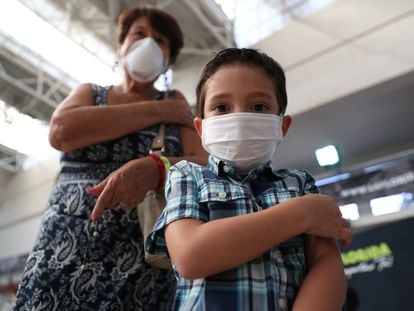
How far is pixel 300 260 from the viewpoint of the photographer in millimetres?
706

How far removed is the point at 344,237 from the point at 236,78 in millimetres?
362

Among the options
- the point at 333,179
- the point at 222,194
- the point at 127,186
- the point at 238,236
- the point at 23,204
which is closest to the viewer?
the point at 238,236

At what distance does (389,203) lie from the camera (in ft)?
12.0

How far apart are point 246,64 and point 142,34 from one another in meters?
0.64

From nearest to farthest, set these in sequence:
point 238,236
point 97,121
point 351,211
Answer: point 238,236 < point 97,121 < point 351,211

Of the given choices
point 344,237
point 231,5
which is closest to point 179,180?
point 344,237

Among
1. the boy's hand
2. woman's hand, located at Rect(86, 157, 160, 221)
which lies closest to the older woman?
woman's hand, located at Rect(86, 157, 160, 221)

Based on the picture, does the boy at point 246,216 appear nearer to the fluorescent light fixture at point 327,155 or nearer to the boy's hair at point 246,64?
the boy's hair at point 246,64

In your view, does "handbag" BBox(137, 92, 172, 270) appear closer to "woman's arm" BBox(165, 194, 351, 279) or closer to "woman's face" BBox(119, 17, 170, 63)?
"woman's arm" BBox(165, 194, 351, 279)

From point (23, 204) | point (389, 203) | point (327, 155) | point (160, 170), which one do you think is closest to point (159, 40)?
point (160, 170)

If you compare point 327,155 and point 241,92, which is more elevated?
point 327,155

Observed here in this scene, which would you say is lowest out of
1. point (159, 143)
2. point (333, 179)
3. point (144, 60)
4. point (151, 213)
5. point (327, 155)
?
point (151, 213)

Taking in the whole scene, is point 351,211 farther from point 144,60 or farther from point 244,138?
point 244,138

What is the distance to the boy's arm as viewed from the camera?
610 millimetres
